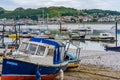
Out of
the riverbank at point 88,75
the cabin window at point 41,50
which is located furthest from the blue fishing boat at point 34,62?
the riverbank at point 88,75

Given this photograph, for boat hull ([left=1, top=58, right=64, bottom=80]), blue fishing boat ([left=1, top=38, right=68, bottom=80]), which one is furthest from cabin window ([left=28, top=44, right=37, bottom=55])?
boat hull ([left=1, top=58, right=64, bottom=80])

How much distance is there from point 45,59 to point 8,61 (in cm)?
287

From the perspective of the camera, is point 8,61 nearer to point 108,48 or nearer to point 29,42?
point 29,42

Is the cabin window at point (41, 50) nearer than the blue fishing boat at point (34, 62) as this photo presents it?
No

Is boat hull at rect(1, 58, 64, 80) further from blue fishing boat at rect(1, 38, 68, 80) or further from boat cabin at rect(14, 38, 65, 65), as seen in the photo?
boat cabin at rect(14, 38, 65, 65)

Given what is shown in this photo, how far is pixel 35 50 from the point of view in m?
26.6

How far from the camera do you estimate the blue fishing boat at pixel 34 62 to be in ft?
82.1

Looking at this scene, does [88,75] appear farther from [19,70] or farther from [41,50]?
[19,70]

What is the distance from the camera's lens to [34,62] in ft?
84.1

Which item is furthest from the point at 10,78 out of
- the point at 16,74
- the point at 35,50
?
the point at 35,50

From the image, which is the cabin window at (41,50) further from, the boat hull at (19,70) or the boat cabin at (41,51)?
the boat hull at (19,70)

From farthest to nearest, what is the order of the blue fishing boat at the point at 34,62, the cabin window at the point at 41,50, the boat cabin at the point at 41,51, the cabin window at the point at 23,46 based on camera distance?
the cabin window at the point at 23,46
the cabin window at the point at 41,50
the boat cabin at the point at 41,51
the blue fishing boat at the point at 34,62

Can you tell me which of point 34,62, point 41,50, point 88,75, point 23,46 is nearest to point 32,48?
point 41,50

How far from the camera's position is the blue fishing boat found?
25.0 meters
